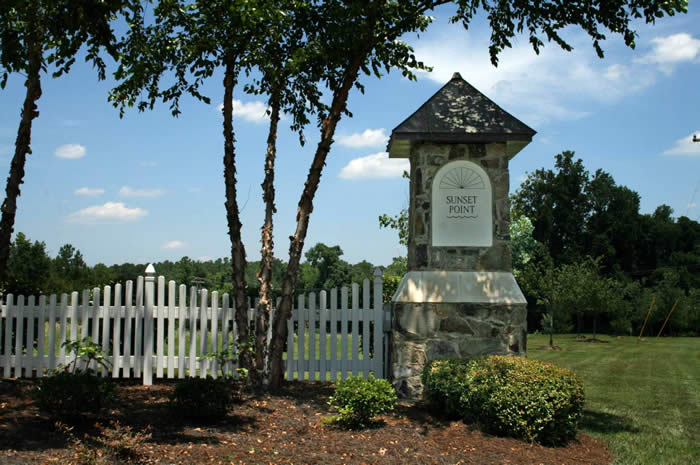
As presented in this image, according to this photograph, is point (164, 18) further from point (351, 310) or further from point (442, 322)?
point (442, 322)

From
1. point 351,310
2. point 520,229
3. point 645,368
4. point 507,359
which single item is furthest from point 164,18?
point 520,229

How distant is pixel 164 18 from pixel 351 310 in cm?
469

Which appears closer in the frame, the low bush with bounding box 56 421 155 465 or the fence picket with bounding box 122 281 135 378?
A: the low bush with bounding box 56 421 155 465

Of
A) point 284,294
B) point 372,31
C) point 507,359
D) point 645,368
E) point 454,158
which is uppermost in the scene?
point 372,31

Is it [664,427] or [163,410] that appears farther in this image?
[664,427]

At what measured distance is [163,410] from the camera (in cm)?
650

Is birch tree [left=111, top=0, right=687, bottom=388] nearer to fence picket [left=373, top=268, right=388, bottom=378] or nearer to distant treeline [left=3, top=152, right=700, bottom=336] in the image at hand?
fence picket [left=373, top=268, right=388, bottom=378]

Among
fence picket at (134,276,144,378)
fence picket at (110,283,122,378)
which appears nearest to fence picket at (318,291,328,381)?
fence picket at (134,276,144,378)

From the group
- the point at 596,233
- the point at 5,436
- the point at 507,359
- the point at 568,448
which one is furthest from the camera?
the point at 596,233

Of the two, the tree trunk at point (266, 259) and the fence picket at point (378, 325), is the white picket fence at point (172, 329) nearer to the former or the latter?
the fence picket at point (378, 325)

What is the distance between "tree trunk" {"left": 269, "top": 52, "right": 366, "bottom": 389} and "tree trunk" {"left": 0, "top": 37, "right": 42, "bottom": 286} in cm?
324

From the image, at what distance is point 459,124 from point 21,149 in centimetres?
538

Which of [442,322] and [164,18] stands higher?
[164,18]

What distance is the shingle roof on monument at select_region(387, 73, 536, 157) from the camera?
7.64 meters
